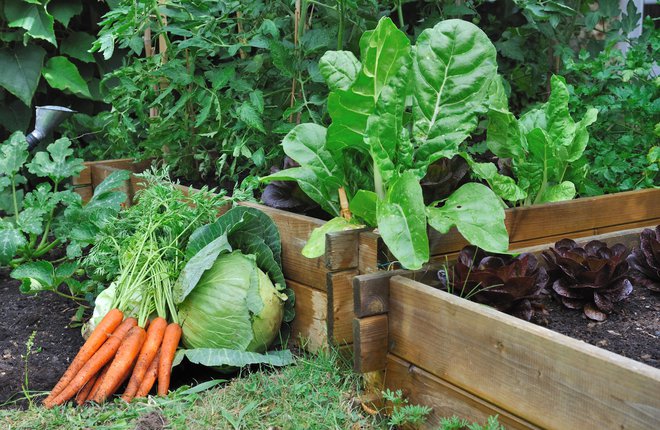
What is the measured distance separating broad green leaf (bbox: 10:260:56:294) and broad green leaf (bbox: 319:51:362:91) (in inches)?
54.3

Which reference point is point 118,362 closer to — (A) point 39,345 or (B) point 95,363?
(B) point 95,363

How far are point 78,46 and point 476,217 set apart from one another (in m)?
3.33

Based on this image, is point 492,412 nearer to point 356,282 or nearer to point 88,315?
point 356,282

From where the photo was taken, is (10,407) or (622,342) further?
(10,407)

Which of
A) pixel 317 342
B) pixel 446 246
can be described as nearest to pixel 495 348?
pixel 446 246

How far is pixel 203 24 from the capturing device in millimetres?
3045

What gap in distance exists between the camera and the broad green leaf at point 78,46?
4.45 m

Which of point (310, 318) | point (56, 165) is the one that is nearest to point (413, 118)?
point (310, 318)

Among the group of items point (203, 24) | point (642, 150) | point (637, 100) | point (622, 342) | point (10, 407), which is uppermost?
point (203, 24)

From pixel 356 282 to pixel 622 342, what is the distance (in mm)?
690

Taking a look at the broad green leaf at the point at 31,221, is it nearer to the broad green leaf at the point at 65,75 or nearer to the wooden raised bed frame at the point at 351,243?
the wooden raised bed frame at the point at 351,243

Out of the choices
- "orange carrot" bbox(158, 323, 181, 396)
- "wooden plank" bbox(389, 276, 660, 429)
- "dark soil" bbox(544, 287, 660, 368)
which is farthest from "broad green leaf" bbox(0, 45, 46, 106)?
"dark soil" bbox(544, 287, 660, 368)

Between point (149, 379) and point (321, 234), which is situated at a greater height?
point (321, 234)

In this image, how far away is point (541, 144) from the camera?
7.87 ft
